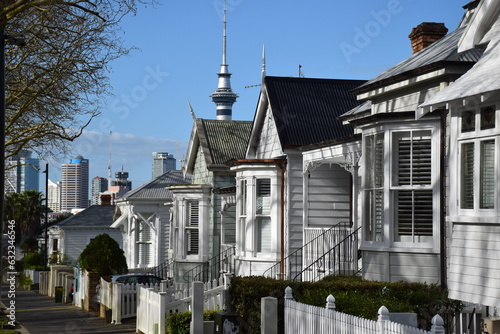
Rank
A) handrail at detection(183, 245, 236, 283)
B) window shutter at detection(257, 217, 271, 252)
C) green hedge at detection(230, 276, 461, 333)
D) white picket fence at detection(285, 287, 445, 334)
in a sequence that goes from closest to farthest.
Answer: white picket fence at detection(285, 287, 445, 334), green hedge at detection(230, 276, 461, 333), window shutter at detection(257, 217, 271, 252), handrail at detection(183, 245, 236, 283)

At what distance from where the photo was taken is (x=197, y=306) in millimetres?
19656

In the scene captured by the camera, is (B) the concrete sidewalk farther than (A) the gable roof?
No

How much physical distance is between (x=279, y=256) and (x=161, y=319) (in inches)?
273

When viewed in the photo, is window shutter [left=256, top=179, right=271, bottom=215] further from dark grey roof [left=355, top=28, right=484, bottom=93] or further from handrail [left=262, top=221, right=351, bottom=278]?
dark grey roof [left=355, top=28, right=484, bottom=93]

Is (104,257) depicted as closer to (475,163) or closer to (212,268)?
(212,268)

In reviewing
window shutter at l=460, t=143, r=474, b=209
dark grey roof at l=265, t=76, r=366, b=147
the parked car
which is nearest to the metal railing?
the parked car

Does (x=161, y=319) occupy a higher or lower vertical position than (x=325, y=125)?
lower

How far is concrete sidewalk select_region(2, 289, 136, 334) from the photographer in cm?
2484

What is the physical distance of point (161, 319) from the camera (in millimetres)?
21109

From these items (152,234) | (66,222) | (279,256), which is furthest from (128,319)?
(66,222)

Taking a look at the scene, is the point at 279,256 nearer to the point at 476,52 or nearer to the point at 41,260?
the point at 476,52

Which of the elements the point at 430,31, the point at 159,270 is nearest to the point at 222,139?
the point at 159,270

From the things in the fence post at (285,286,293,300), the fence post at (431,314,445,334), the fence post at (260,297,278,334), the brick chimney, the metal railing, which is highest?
the brick chimney

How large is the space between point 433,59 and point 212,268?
18162mm
